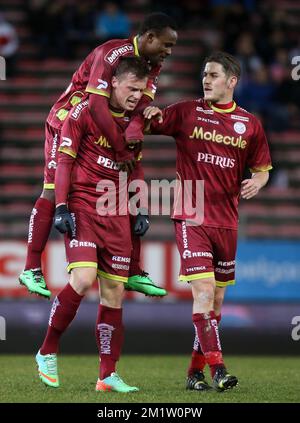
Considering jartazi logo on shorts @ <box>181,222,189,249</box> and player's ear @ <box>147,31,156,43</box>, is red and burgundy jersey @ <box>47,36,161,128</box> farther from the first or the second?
jartazi logo on shorts @ <box>181,222,189,249</box>

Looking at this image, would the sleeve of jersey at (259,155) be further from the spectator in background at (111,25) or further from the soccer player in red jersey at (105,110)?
the spectator in background at (111,25)

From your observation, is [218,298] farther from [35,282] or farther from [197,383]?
[35,282]

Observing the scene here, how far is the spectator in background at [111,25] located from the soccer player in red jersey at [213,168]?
7680 millimetres

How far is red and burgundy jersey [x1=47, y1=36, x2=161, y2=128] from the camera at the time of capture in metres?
7.45

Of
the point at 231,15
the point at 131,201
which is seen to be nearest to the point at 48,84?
the point at 231,15

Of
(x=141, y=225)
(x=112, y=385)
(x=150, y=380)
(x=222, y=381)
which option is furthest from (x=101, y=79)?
(x=150, y=380)

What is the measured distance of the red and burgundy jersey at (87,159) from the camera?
7.45m

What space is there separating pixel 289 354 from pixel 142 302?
5.27 ft

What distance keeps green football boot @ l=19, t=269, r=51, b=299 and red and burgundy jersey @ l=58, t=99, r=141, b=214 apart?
2.05 feet

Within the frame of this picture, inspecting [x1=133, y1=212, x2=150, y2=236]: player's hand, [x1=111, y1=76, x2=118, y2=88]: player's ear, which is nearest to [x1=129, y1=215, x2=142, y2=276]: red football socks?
[x1=133, y1=212, x2=150, y2=236]: player's hand

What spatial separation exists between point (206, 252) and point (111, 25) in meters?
8.29

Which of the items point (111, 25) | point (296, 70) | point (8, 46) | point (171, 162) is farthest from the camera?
point (111, 25)

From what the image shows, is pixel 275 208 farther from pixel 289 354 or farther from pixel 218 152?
pixel 218 152

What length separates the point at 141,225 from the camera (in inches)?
301
